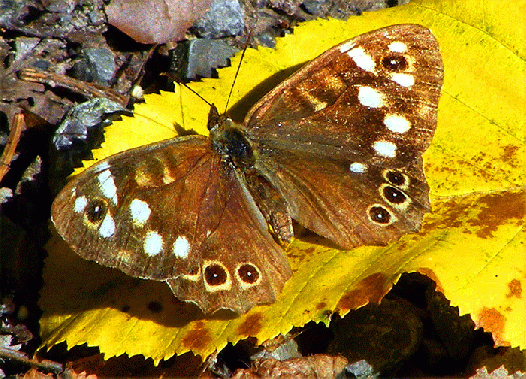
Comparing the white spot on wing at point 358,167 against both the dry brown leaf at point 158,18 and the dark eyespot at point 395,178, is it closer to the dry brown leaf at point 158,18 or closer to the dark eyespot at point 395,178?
the dark eyespot at point 395,178

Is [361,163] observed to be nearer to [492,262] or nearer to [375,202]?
[375,202]

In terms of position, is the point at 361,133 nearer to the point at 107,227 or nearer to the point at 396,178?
the point at 396,178

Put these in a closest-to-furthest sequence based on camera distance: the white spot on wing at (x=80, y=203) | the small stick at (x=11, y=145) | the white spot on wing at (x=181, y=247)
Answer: the white spot on wing at (x=80, y=203) → the white spot on wing at (x=181, y=247) → the small stick at (x=11, y=145)

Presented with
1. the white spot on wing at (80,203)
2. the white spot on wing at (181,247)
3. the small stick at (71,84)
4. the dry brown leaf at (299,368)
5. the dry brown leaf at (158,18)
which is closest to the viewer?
the white spot on wing at (80,203)

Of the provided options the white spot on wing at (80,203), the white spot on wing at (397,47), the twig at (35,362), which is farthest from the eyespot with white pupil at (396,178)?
the twig at (35,362)

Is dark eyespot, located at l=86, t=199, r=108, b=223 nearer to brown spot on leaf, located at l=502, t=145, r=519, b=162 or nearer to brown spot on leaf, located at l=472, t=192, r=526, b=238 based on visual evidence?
brown spot on leaf, located at l=472, t=192, r=526, b=238

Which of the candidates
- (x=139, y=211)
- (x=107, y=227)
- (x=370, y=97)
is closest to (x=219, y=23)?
(x=370, y=97)

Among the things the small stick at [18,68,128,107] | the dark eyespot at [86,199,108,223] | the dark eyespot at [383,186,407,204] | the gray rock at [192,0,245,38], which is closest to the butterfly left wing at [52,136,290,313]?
the dark eyespot at [86,199,108,223]
